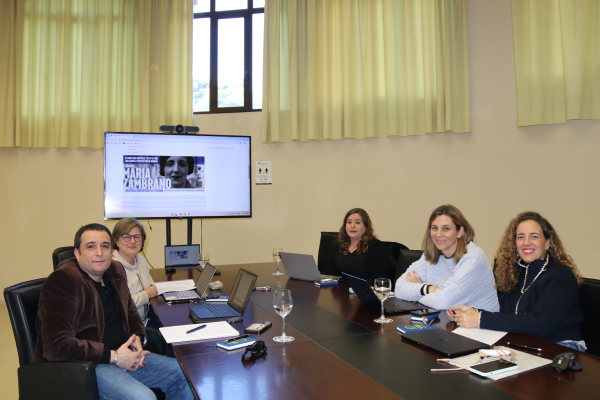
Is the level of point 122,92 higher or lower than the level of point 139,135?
higher

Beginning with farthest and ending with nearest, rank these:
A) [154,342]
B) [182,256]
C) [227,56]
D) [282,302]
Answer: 1. [227,56]
2. [182,256]
3. [154,342]
4. [282,302]

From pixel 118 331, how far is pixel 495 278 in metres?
2.03

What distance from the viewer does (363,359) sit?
1.58m

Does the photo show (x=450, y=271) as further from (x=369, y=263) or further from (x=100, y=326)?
(x=100, y=326)

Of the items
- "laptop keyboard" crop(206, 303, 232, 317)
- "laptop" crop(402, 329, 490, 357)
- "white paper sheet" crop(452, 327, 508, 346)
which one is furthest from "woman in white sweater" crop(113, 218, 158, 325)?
"white paper sheet" crop(452, 327, 508, 346)

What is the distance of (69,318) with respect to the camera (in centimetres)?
188

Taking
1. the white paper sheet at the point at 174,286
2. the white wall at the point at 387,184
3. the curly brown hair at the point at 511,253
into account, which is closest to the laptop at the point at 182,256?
the white paper sheet at the point at 174,286

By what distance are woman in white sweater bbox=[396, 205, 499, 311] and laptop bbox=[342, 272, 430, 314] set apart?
76 mm

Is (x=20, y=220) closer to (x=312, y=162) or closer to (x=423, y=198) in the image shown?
(x=312, y=162)

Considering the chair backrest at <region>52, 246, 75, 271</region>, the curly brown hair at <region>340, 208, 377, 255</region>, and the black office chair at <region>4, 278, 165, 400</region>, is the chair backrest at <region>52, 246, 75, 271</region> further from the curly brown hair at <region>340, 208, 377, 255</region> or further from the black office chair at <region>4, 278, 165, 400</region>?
the curly brown hair at <region>340, 208, 377, 255</region>

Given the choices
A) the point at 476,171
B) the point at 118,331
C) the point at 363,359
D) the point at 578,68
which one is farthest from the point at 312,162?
the point at 363,359

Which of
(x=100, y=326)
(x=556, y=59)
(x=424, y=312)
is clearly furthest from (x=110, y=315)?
(x=556, y=59)

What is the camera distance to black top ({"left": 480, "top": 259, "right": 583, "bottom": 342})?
1850mm

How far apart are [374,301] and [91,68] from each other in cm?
453
